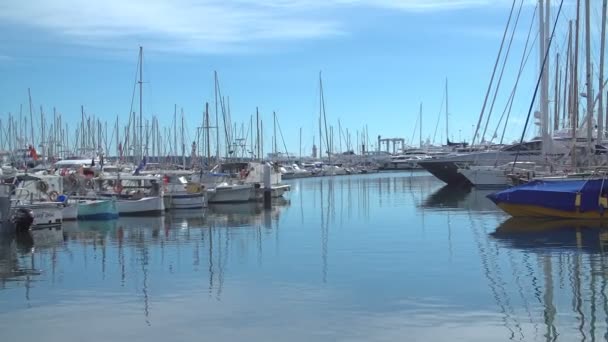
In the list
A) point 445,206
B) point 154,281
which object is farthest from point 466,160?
point 154,281

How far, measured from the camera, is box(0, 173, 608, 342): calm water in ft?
45.0

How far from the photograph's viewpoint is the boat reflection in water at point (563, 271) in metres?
13.6

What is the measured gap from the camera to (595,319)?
1375 cm

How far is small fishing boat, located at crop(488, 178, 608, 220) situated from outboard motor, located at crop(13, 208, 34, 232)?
20.4 metres

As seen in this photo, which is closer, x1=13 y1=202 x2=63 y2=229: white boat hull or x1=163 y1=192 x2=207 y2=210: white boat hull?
x1=13 y1=202 x2=63 y2=229: white boat hull

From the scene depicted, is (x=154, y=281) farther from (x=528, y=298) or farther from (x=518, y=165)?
(x=518, y=165)

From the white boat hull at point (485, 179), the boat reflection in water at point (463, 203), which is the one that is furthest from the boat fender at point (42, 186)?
the white boat hull at point (485, 179)

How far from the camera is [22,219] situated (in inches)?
1259

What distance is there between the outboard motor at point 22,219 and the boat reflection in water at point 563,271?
1934 centimetres

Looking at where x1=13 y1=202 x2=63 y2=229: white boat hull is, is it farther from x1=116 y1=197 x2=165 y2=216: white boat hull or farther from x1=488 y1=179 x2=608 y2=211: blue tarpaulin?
x1=488 y1=179 x2=608 y2=211: blue tarpaulin

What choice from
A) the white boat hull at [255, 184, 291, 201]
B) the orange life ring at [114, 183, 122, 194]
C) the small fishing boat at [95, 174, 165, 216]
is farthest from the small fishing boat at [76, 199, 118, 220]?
the white boat hull at [255, 184, 291, 201]

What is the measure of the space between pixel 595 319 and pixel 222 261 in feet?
39.4

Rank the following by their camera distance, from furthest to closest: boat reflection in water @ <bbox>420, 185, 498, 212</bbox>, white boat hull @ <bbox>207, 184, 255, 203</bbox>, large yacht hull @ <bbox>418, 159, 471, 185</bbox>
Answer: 1. large yacht hull @ <bbox>418, 159, 471, 185</bbox>
2. white boat hull @ <bbox>207, 184, 255, 203</bbox>
3. boat reflection in water @ <bbox>420, 185, 498, 212</bbox>

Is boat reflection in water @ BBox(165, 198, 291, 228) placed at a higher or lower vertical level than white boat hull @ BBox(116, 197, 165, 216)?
lower
